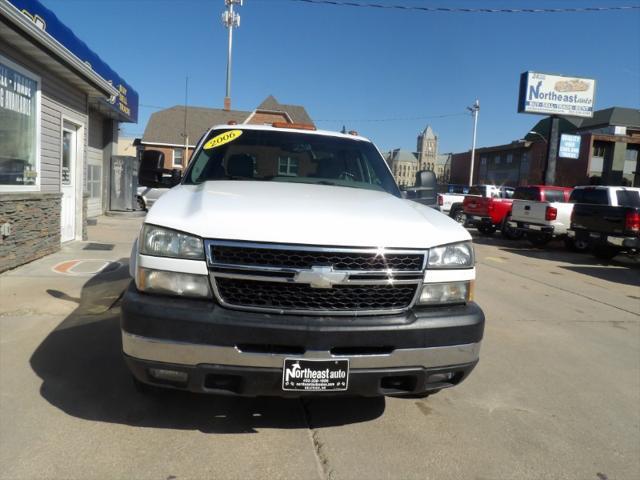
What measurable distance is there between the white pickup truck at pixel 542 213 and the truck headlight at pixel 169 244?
14.3 metres

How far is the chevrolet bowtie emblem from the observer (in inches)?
98.4

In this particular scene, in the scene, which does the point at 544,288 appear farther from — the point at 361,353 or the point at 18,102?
the point at 18,102

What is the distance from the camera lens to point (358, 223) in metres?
2.72

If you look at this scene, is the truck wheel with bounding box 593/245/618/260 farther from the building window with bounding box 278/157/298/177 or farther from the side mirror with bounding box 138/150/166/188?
the side mirror with bounding box 138/150/166/188

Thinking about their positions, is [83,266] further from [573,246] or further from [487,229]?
[487,229]

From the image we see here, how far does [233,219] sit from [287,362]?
0.76 m

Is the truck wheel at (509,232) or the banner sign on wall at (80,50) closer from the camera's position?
the banner sign on wall at (80,50)

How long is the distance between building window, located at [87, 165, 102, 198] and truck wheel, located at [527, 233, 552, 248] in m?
13.6

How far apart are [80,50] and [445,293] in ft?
39.4

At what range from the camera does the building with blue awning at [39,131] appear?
681cm

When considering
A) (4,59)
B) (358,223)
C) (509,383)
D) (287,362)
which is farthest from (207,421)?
(4,59)

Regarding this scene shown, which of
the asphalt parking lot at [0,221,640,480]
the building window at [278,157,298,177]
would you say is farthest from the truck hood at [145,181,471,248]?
the asphalt parking lot at [0,221,640,480]

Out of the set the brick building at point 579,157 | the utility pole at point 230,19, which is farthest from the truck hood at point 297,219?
the utility pole at point 230,19

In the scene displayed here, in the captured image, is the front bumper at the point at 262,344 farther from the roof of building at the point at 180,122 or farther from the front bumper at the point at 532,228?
the roof of building at the point at 180,122
